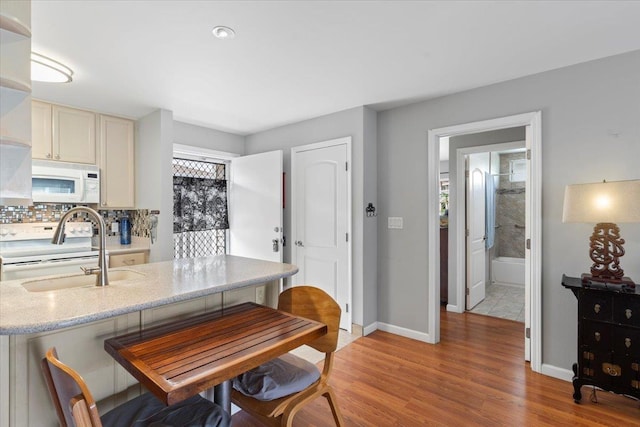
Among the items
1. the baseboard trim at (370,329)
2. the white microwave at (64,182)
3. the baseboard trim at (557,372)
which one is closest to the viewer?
the baseboard trim at (557,372)

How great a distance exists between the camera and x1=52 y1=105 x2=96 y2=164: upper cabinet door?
3.13 meters

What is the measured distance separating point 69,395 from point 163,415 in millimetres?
360

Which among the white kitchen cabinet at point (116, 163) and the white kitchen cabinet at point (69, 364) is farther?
the white kitchen cabinet at point (116, 163)

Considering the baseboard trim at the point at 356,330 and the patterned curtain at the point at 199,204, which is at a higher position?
the patterned curtain at the point at 199,204

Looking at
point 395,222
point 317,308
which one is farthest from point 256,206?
point 317,308

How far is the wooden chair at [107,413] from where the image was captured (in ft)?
2.95

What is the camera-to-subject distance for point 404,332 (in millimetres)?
3258

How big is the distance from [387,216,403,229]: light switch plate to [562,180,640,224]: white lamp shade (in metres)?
1.41

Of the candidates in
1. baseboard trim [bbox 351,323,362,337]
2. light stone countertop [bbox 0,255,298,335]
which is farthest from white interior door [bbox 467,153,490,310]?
light stone countertop [bbox 0,255,298,335]

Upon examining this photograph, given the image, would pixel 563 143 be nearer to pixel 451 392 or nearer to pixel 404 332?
pixel 451 392

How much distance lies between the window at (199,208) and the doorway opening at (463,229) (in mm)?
2736

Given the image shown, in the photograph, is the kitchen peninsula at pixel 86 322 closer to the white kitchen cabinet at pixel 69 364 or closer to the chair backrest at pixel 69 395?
the white kitchen cabinet at pixel 69 364

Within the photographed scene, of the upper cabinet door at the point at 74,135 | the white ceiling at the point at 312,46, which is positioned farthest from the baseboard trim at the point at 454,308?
the upper cabinet door at the point at 74,135

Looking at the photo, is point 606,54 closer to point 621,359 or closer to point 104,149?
point 621,359
